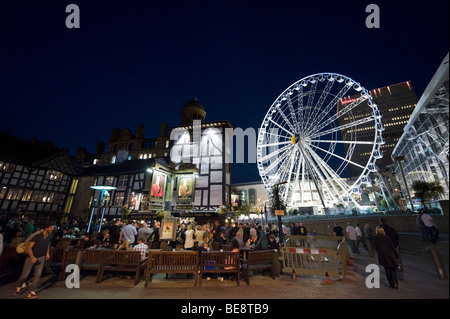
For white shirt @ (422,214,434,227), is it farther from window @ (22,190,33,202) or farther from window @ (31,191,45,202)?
window @ (31,191,45,202)

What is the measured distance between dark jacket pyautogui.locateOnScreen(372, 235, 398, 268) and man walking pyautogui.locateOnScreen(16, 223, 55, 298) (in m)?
8.45

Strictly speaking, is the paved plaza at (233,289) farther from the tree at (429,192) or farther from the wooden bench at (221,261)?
the tree at (429,192)

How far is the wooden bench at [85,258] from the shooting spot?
589cm

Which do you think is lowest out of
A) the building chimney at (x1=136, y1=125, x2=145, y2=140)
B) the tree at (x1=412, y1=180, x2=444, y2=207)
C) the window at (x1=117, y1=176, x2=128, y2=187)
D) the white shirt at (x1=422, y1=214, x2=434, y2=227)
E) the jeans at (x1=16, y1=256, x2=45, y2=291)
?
the jeans at (x1=16, y1=256, x2=45, y2=291)

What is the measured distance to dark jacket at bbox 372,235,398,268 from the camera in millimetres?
4695

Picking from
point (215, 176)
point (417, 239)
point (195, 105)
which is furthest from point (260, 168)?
point (417, 239)

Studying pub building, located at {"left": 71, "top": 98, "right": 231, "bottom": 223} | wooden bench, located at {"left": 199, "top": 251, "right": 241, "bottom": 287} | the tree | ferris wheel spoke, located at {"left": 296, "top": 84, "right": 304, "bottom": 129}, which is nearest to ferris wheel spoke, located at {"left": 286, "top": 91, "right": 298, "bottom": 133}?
ferris wheel spoke, located at {"left": 296, "top": 84, "right": 304, "bottom": 129}

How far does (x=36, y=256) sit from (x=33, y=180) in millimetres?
25557

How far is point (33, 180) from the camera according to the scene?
22.9m

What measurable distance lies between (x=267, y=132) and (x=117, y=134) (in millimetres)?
31431

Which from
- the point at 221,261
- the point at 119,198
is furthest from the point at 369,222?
the point at 119,198

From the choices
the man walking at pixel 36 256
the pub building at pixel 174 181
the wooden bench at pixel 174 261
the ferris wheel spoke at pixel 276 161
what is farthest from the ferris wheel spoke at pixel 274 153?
the man walking at pixel 36 256

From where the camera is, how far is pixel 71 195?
2625 cm
